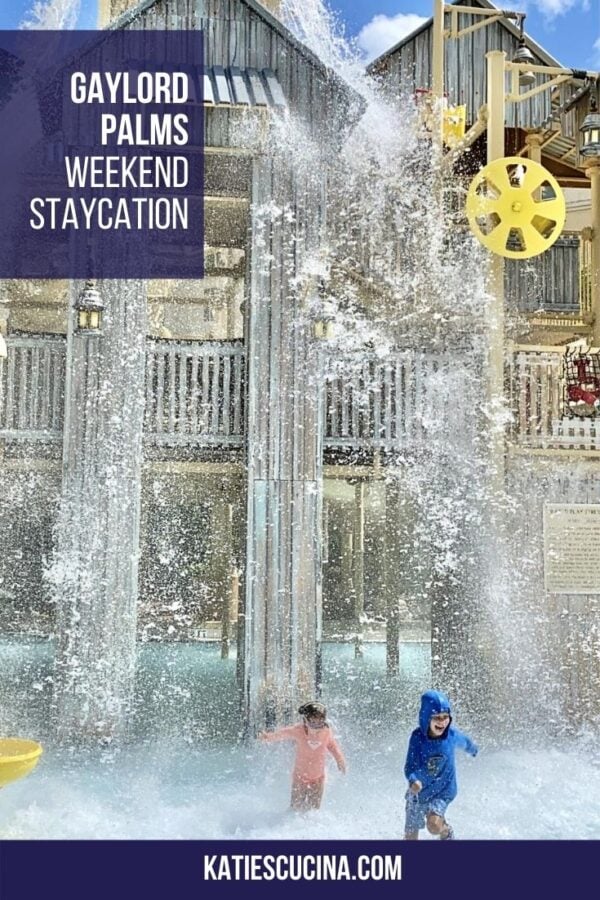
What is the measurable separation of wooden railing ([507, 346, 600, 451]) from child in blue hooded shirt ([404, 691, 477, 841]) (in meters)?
4.52

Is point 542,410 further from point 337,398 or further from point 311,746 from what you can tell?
point 311,746

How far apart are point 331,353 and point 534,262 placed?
377 cm

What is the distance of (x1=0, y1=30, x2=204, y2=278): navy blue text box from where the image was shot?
9.36 metres

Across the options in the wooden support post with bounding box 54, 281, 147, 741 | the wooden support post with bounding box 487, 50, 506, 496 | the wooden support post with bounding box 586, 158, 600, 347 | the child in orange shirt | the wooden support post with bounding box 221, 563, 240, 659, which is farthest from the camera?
the wooden support post with bounding box 221, 563, 240, 659

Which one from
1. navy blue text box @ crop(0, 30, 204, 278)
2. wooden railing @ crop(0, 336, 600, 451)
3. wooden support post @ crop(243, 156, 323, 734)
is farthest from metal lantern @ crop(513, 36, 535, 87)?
navy blue text box @ crop(0, 30, 204, 278)

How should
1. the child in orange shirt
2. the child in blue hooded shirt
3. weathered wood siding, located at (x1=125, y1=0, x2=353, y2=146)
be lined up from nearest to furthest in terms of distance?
the child in blue hooded shirt, the child in orange shirt, weathered wood siding, located at (x1=125, y1=0, x2=353, y2=146)

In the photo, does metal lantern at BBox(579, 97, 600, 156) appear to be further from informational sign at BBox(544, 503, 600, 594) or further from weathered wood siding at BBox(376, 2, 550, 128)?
weathered wood siding at BBox(376, 2, 550, 128)

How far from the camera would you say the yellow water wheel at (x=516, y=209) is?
9.27m

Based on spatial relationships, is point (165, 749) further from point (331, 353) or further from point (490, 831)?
point (331, 353)

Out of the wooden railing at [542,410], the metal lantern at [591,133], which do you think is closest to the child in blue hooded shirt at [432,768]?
the wooden railing at [542,410]

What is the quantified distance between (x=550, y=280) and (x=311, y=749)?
7.54 m

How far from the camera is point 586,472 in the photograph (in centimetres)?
1026
